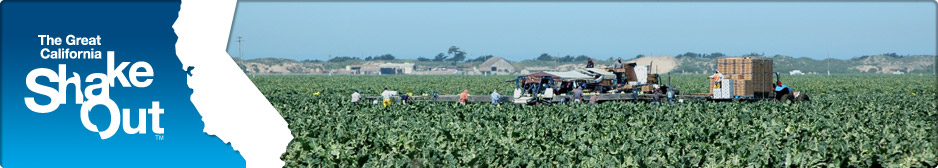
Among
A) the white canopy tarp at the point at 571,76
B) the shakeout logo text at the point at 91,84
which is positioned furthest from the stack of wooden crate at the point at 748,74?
the shakeout logo text at the point at 91,84

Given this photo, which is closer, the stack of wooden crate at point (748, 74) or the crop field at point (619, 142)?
the crop field at point (619, 142)

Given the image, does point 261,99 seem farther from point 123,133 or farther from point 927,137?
point 927,137

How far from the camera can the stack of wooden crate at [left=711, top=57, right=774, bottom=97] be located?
29.4 meters

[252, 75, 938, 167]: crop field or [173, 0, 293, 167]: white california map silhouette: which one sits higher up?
[173, 0, 293, 167]: white california map silhouette

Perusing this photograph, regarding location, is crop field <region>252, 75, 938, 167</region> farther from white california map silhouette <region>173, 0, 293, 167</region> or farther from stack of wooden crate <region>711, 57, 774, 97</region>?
stack of wooden crate <region>711, 57, 774, 97</region>

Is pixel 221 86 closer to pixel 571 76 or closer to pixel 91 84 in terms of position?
pixel 91 84

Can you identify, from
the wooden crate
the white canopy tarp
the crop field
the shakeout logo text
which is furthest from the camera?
the white canopy tarp

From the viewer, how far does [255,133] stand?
741 cm

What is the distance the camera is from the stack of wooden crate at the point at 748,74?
29359mm

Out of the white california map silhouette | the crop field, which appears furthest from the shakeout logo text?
the crop field

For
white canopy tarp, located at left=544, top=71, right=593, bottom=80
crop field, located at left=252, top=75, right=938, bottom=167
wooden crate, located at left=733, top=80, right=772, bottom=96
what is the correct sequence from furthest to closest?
white canopy tarp, located at left=544, top=71, right=593, bottom=80 → wooden crate, located at left=733, top=80, right=772, bottom=96 → crop field, located at left=252, top=75, right=938, bottom=167

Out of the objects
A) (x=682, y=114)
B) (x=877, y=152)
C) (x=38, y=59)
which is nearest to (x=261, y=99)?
(x=38, y=59)

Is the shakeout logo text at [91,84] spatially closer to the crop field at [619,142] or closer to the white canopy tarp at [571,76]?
the crop field at [619,142]

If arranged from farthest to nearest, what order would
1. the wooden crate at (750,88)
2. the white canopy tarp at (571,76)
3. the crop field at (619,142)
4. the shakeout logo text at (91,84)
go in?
the white canopy tarp at (571,76), the wooden crate at (750,88), the crop field at (619,142), the shakeout logo text at (91,84)
